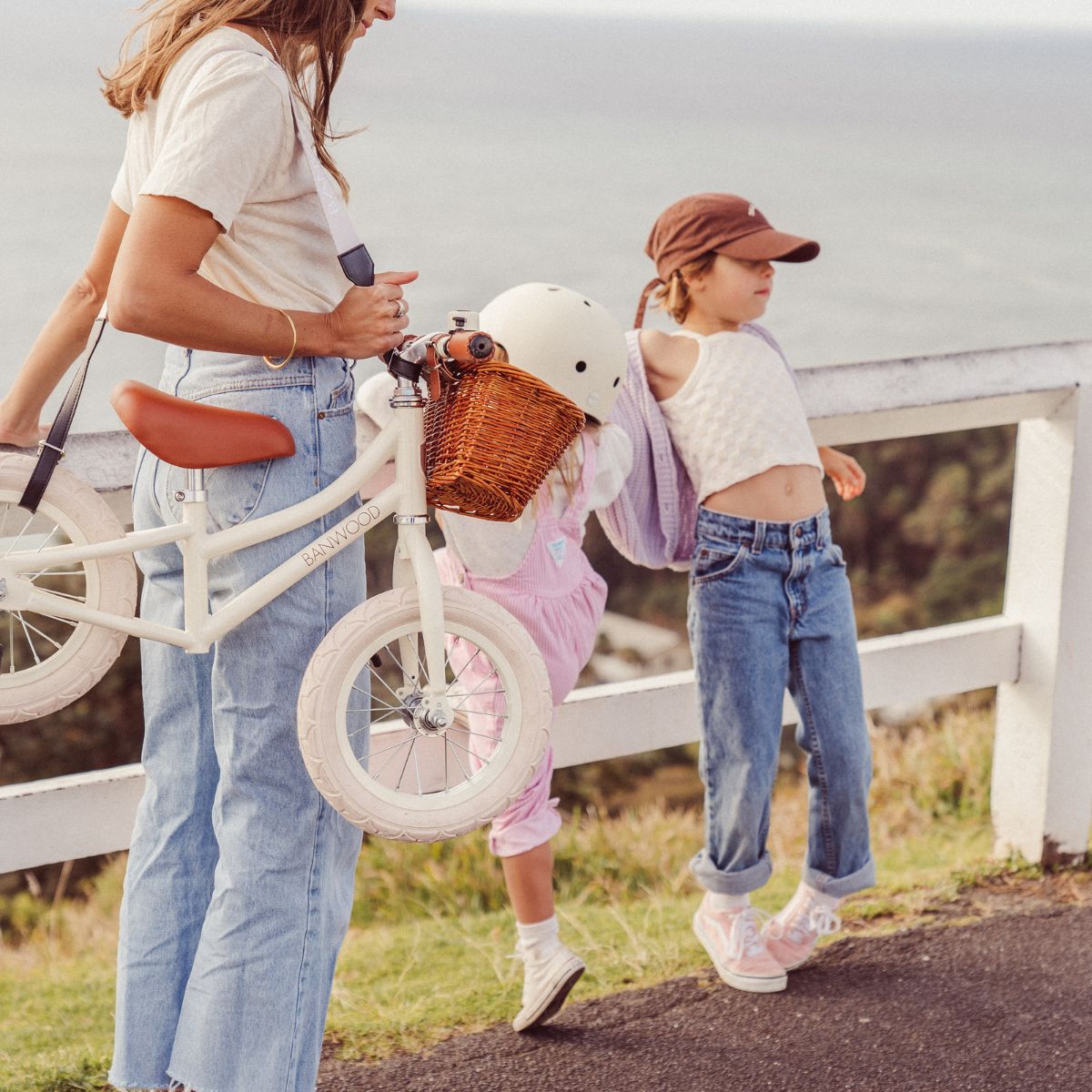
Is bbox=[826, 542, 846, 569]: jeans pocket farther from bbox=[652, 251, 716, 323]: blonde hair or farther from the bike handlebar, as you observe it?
the bike handlebar

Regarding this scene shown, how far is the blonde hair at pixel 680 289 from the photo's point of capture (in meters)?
2.53

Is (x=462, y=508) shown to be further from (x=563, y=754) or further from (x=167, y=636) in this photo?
(x=563, y=754)

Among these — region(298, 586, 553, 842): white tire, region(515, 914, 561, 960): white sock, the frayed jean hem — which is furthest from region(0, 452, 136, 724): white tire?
region(515, 914, 561, 960): white sock

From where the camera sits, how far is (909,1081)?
90.2 inches

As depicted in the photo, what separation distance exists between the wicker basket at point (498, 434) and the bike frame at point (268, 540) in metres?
0.05

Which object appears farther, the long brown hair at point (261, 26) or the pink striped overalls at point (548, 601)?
the pink striped overalls at point (548, 601)

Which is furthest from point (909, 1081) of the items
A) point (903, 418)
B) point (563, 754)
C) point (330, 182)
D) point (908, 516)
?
point (908, 516)

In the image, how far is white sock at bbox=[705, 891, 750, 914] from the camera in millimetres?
2607

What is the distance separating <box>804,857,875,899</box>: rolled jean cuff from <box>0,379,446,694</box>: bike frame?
3.88 ft

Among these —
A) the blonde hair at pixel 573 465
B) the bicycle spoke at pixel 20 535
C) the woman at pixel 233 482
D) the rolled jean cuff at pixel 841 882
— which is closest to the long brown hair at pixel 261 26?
the woman at pixel 233 482

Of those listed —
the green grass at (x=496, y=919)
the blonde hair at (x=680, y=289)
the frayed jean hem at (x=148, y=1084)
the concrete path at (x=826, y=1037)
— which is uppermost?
the blonde hair at (x=680, y=289)

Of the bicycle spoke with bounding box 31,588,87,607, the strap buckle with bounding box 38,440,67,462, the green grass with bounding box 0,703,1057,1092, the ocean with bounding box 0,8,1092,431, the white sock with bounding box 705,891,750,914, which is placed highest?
the ocean with bounding box 0,8,1092,431

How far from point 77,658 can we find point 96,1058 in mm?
920

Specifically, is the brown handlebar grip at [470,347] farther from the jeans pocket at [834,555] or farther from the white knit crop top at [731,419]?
the jeans pocket at [834,555]
